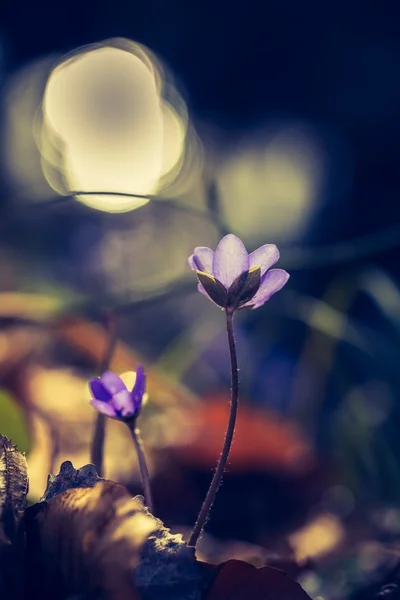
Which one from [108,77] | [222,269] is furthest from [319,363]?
[108,77]

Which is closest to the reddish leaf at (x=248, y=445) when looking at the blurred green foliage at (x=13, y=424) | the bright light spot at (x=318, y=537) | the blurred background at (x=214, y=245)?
the blurred background at (x=214, y=245)

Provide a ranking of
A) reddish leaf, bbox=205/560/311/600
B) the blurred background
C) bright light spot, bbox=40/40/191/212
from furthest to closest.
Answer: bright light spot, bbox=40/40/191/212 → the blurred background → reddish leaf, bbox=205/560/311/600

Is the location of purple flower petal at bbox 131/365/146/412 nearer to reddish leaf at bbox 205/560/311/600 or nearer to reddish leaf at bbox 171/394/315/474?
→ reddish leaf at bbox 205/560/311/600

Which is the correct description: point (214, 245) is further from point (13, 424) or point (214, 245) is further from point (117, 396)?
point (117, 396)

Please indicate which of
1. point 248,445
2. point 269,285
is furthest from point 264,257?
point 248,445

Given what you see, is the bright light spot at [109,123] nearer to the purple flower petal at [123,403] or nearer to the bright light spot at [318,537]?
the bright light spot at [318,537]

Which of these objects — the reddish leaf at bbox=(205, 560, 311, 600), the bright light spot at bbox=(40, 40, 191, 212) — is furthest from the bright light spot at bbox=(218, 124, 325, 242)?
the reddish leaf at bbox=(205, 560, 311, 600)

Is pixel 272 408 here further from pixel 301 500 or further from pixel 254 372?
pixel 301 500

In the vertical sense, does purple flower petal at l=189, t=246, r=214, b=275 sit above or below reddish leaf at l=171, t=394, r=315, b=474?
above

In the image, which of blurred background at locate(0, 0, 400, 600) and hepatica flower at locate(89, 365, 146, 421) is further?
blurred background at locate(0, 0, 400, 600)
